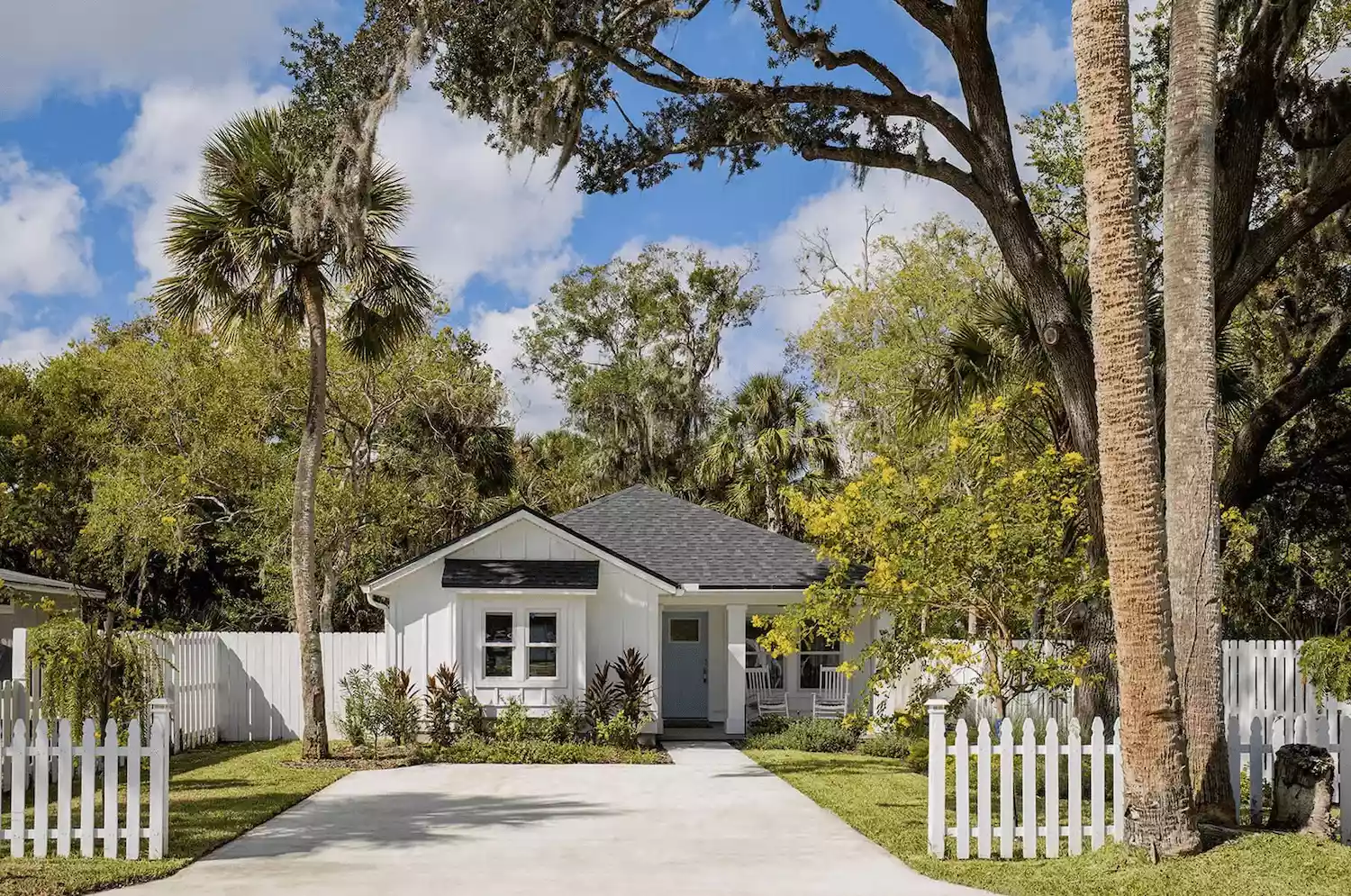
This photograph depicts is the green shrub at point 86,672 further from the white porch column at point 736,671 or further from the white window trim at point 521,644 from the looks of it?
the white porch column at point 736,671

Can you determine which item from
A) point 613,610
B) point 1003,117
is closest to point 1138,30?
point 1003,117

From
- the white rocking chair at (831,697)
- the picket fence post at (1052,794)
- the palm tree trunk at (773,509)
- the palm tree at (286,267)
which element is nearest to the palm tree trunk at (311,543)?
the palm tree at (286,267)

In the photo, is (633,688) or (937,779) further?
(633,688)

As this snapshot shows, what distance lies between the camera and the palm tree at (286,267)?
16953 millimetres

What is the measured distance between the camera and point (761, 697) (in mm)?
22859

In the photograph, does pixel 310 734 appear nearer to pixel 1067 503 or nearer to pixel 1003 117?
pixel 1067 503

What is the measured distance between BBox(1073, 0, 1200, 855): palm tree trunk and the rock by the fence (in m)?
1.61

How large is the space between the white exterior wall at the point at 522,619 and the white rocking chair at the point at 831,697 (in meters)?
3.21

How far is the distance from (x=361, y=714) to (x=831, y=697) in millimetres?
7949

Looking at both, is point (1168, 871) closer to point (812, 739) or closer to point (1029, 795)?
point (1029, 795)

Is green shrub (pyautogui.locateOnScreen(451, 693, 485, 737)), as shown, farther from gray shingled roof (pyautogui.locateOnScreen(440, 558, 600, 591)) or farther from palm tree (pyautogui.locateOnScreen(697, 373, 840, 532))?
palm tree (pyautogui.locateOnScreen(697, 373, 840, 532))

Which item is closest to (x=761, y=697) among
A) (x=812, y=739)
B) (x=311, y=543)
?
(x=812, y=739)

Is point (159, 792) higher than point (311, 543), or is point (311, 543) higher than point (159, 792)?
point (311, 543)

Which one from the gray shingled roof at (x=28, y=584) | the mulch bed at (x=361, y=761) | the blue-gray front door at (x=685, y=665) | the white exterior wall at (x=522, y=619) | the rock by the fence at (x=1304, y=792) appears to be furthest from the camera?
the blue-gray front door at (x=685, y=665)
